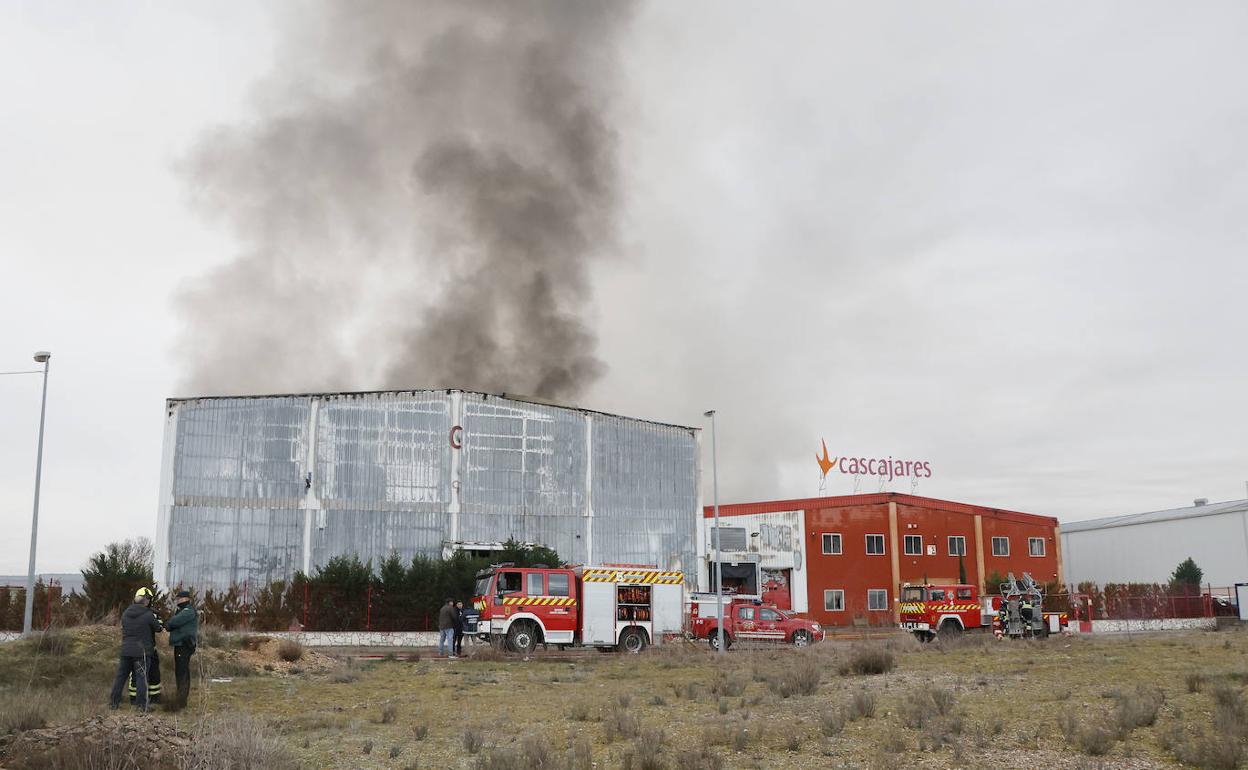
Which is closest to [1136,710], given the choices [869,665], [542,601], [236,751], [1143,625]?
[869,665]

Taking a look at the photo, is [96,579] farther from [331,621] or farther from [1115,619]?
[1115,619]

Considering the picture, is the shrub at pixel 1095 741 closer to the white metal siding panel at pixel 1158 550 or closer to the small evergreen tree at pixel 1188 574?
the small evergreen tree at pixel 1188 574

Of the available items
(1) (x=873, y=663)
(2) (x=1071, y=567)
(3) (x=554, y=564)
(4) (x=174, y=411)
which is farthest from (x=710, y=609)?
(2) (x=1071, y=567)

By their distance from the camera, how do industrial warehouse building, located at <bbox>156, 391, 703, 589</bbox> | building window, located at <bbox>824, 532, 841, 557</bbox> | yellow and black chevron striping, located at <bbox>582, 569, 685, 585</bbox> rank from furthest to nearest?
building window, located at <bbox>824, 532, 841, 557</bbox> < industrial warehouse building, located at <bbox>156, 391, 703, 589</bbox> < yellow and black chevron striping, located at <bbox>582, 569, 685, 585</bbox>

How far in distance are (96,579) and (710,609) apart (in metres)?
20.0

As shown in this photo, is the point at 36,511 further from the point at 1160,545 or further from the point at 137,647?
the point at 1160,545

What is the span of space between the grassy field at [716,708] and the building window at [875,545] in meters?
29.7

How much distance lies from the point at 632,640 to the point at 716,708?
47.7 feet

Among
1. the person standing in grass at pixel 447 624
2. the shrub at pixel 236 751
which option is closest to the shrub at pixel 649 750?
the shrub at pixel 236 751

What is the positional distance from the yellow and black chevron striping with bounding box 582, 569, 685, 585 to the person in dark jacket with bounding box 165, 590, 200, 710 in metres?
14.8

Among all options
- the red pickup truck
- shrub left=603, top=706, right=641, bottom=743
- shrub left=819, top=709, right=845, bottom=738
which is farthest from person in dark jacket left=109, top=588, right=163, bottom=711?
the red pickup truck

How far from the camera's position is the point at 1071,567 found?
267 feet

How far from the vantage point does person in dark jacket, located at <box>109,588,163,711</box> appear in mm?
14227

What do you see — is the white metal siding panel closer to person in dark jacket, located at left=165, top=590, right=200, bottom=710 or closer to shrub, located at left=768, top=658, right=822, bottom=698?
shrub, located at left=768, top=658, right=822, bottom=698
